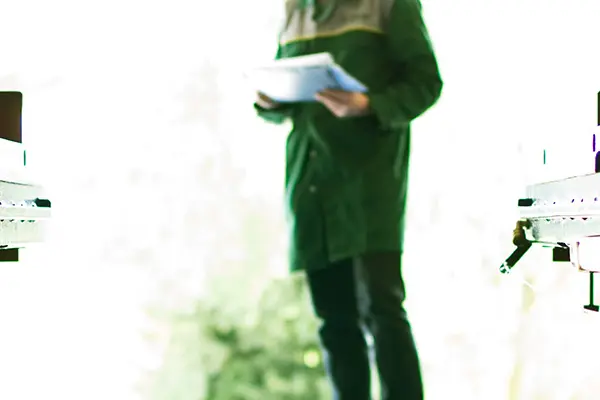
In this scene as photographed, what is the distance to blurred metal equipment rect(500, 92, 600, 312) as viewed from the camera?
4.31 feet

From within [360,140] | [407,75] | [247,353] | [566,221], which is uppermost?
[407,75]

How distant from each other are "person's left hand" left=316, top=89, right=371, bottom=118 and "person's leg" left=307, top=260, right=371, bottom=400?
0.95ft

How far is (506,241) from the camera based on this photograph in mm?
1705

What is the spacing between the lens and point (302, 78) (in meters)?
1.20

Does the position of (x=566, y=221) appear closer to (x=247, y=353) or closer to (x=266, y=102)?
(x=266, y=102)

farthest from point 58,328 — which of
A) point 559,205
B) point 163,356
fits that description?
point 559,205

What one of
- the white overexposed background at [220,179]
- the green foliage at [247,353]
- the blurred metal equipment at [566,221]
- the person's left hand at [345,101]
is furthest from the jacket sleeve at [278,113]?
the blurred metal equipment at [566,221]

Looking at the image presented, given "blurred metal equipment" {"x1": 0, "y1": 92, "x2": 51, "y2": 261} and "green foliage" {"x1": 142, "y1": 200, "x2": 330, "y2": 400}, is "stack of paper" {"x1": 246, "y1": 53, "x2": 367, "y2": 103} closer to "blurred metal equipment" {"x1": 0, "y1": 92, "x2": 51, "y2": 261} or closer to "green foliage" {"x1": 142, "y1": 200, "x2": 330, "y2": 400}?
"green foliage" {"x1": 142, "y1": 200, "x2": 330, "y2": 400}

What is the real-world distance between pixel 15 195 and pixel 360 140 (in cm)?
82

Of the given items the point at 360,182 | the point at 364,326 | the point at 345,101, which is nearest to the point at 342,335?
the point at 364,326

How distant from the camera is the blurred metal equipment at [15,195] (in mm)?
1562

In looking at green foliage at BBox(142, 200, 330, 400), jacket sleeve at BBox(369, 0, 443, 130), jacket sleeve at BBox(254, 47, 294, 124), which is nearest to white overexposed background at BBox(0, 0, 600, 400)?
green foliage at BBox(142, 200, 330, 400)

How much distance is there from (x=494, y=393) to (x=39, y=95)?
1352mm

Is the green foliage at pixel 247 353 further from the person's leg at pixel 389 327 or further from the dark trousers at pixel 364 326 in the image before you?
the person's leg at pixel 389 327
